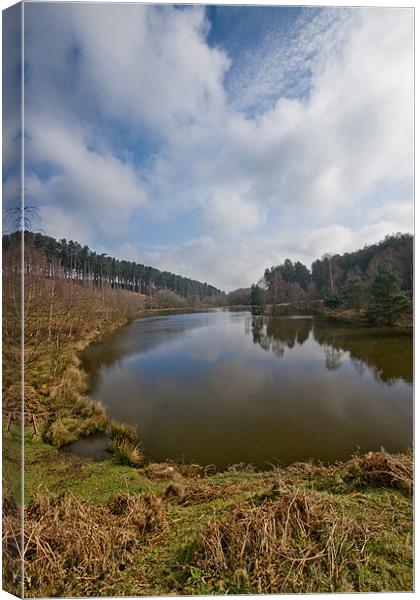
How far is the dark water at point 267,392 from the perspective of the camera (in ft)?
9.01

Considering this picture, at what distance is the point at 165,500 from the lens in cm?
200

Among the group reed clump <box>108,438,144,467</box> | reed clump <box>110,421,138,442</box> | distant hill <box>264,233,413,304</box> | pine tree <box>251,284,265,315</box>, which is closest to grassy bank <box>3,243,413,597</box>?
reed clump <box>108,438,144,467</box>

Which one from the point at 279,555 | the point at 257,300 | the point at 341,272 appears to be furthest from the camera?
the point at 257,300

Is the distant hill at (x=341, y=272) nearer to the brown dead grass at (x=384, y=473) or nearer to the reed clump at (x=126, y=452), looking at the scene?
the brown dead grass at (x=384, y=473)

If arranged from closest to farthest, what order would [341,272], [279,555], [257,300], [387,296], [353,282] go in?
1. [279,555]
2. [387,296]
3. [341,272]
4. [353,282]
5. [257,300]

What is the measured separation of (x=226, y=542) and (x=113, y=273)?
359 cm

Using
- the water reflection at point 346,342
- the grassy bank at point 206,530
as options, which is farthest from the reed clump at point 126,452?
the water reflection at point 346,342

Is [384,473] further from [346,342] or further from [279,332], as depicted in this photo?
[279,332]

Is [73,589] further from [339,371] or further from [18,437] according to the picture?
[339,371]

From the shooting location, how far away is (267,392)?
3.75m

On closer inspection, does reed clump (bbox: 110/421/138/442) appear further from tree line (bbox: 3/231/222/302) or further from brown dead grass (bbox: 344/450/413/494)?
brown dead grass (bbox: 344/450/413/494)

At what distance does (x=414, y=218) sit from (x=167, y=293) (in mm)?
3661

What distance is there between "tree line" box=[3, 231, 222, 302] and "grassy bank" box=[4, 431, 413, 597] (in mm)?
2186

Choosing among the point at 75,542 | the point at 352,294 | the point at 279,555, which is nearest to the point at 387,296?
the point at 352,294
